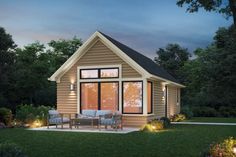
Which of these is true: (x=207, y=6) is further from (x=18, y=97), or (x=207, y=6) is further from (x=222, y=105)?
(x=222, y=105)

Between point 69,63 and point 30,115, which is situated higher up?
point 69,63

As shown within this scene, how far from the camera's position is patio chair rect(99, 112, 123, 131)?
53.9 feet

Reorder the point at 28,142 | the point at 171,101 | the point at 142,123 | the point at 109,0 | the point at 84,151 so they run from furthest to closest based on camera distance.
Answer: the point at 171,101 < the point at 142,123 < the point at 109,0 < the point at 28,142 < the point at 84,151

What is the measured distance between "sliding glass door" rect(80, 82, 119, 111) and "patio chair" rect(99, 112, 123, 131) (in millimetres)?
1960

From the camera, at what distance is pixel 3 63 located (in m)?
27.8

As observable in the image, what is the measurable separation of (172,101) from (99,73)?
327 inches

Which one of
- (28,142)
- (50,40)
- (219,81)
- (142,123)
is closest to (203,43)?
(50,40)

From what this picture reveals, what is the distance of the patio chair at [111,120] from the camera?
647 inches

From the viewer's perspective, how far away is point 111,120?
1641cm

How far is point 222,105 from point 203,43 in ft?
40.1

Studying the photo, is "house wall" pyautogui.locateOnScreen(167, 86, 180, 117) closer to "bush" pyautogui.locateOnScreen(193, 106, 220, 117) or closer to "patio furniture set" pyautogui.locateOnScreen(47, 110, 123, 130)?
"bush" pyautogui.locateOnScreen(193, 106, 220, 117)

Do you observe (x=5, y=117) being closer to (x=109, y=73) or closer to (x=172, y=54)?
(x=109, y=73)

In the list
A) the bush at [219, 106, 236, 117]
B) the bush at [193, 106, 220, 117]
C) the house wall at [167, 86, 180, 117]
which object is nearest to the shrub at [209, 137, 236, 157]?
the house wall at [167, 86, 180, 117]

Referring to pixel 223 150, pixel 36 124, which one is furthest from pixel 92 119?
pixel 223 150
